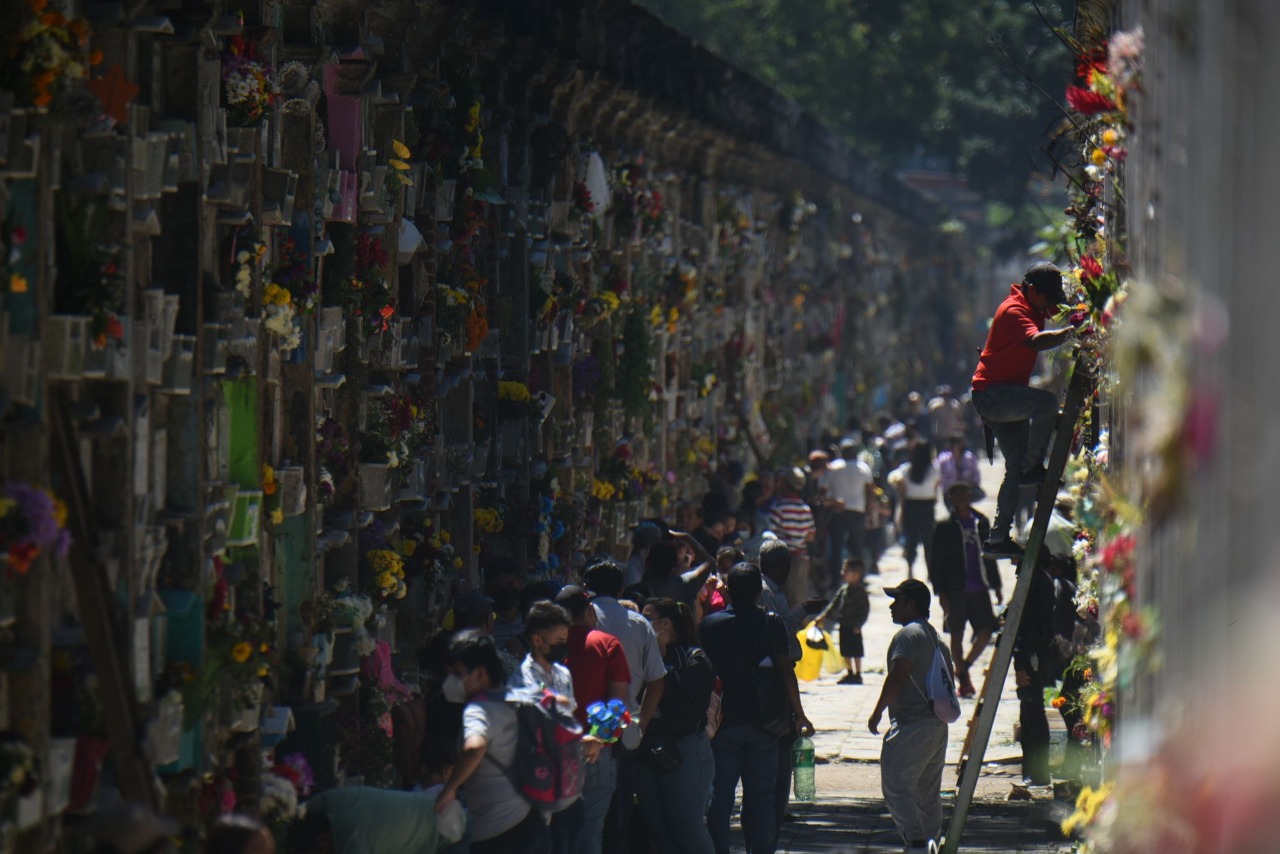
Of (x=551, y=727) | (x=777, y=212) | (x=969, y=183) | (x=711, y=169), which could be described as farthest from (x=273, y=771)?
(x=969, y=183)

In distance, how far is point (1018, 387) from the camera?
9961mm

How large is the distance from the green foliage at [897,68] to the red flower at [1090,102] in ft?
139

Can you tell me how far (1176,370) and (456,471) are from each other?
8563mm

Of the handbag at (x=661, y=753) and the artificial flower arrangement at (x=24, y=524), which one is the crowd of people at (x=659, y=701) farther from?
the artificial flower arrangement at (x=24, y=524)

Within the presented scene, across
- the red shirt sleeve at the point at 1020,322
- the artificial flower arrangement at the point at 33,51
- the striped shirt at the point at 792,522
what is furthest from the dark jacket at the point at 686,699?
Result: the striped shirt at the point at 792,522

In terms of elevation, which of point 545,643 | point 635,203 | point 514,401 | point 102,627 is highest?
point 635,203

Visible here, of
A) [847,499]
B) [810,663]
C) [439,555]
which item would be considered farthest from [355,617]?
[847,499]

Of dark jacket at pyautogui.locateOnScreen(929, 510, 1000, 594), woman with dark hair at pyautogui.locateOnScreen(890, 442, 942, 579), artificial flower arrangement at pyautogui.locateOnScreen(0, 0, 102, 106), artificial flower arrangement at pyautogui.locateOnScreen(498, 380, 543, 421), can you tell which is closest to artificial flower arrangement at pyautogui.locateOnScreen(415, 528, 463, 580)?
artificial flower arrangement at pyautogui.locateOnScreen(498, 380, 543, 421)

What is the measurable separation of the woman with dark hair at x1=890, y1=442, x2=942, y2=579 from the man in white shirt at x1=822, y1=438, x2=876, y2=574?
24.8 inches

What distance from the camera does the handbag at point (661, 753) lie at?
970 cm

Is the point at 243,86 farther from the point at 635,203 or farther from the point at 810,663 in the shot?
the point at 635,203

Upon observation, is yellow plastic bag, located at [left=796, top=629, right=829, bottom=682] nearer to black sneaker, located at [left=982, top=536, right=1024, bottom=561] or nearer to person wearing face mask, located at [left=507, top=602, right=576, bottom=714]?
black sneaker, located at [left=982, top=536, right=1024, bottom=561]

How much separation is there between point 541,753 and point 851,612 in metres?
7.97

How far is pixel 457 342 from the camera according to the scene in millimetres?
12094
